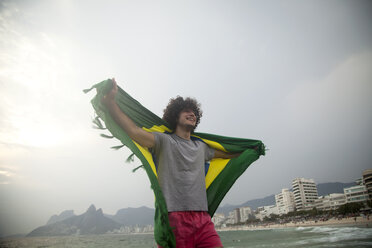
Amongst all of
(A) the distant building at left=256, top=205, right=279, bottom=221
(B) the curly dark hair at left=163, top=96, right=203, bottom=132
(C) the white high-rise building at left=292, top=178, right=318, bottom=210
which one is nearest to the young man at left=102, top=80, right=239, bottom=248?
(B) the curly dark hair at left=163, top=96, right=203, bottom=132

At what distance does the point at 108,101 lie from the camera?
1.95m

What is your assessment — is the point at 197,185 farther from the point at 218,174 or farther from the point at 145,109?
the point at 145,109

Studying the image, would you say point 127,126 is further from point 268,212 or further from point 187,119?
point 268,212

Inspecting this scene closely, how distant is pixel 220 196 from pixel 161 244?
1018mm

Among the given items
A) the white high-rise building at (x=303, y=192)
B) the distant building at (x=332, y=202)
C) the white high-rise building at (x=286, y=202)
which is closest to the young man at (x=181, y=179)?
the distant building at (x=332, y=202)

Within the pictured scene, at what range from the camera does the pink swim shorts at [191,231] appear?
5.64ft

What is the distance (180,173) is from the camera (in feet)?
6.55

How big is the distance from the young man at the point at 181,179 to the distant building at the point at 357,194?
71.0 m

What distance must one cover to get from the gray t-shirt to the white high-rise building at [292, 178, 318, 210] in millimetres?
98750

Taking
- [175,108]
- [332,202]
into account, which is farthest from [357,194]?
[175,108]

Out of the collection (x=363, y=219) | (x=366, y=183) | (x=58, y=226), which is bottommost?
(x=58, y=226)

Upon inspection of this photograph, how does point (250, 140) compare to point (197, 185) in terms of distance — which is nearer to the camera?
point (197, 185)

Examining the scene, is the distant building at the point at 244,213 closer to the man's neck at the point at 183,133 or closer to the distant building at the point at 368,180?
the distant building at the point at 368,180

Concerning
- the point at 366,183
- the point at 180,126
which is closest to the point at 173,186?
the point at 180,126
